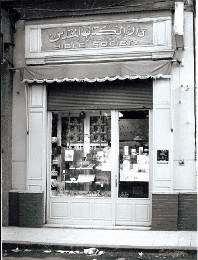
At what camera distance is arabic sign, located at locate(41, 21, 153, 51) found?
32.0 ft

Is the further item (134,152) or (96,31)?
(134,152)

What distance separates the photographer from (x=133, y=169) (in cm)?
1020

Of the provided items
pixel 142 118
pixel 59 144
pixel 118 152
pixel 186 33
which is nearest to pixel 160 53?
pixel 186 33

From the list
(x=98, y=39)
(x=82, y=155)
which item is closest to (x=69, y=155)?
(x=82, y=155)

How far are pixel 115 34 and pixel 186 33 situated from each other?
1640mm

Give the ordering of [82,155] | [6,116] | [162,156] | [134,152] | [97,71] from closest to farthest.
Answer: [162,156]
[97,71]
[134,152]
[6,116]
[82,155]

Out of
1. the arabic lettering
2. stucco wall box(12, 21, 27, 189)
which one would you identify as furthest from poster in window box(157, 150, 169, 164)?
stucco wall box(12, 21, 27, 189)

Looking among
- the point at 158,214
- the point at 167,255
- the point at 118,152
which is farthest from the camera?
the point at 118,152

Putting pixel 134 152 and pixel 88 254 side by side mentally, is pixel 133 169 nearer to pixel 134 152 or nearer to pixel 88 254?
pixel 134 152

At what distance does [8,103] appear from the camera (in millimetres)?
10305

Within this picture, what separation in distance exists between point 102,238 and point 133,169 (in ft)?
6.60

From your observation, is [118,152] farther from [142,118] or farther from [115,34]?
[115,34]

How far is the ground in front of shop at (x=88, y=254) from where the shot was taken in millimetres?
7754

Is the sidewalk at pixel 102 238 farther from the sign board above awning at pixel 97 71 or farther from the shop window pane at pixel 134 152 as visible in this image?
the sign board above awning at pixel 97 71
